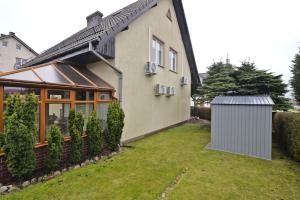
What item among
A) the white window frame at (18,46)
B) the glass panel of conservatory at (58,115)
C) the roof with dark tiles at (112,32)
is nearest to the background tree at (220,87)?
the roof with dark tiles at (112,32)

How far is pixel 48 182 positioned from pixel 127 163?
7.21 ft

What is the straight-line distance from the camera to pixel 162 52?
1064 centimetres

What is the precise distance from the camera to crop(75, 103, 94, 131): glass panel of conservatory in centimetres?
562

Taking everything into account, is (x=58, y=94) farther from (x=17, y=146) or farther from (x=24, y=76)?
(x=17, y=146)

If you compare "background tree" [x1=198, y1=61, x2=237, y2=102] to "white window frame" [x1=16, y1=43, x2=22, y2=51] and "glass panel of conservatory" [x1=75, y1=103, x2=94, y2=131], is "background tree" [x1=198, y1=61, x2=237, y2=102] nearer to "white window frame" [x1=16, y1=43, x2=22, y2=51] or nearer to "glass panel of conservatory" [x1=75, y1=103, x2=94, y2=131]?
"glass panel of conservatory" [x1=75, y1=103, x2=94, y2=131]

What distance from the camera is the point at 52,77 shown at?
17.1 ft

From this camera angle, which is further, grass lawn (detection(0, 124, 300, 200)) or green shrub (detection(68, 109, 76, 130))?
green shrub (detection(68, 109, 76, 130))

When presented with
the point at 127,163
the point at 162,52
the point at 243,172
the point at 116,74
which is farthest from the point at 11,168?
the point at 162,52

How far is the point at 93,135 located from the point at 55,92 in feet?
5.90

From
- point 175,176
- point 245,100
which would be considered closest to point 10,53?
point 175,176

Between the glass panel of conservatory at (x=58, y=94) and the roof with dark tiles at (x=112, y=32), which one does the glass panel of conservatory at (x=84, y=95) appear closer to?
the glass panel of conservatory at (x=58, y=94)

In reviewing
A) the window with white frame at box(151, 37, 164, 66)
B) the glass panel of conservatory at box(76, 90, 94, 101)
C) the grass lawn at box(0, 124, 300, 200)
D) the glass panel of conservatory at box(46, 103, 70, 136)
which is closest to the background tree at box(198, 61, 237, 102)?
the window with white frame at box(151, 37, 164, 66)

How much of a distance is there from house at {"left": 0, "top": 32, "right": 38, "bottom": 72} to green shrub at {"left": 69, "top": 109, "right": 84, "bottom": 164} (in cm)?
2610

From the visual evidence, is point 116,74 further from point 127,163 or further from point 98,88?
point 127,163
